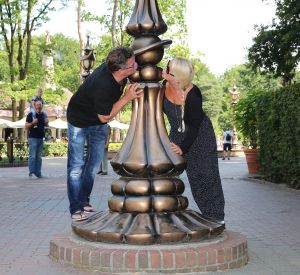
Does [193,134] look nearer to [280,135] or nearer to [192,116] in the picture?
[192,116]

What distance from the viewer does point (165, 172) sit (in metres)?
4.54

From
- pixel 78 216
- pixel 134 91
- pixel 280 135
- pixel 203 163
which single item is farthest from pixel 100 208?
pixel 280 135

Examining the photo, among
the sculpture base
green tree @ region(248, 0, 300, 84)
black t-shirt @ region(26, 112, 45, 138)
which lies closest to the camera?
the sculpture base

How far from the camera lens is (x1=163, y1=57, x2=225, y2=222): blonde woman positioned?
459cm

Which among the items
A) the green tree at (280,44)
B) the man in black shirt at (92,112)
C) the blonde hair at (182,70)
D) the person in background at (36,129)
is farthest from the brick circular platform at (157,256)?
the green tree at (280,44)

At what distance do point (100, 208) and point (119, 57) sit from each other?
3.87 meters

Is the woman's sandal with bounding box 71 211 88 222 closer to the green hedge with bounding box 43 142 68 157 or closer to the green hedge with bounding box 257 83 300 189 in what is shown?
the green hedge with bounding box 257 83 300 189

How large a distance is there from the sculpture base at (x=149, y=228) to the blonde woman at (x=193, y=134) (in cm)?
31

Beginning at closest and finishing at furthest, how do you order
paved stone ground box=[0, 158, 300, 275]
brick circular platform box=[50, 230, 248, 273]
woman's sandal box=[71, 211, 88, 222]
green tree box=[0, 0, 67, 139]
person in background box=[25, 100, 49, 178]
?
brick circular platform box=[50, 230, 248, 273]
paved stone ground box=[0, 158, 300, 275]
woman's sandal box=[71, 211, 88, 222]
person in background box=[25, 100, 49, 178]
green tree box=[0, 0, 67, 139]

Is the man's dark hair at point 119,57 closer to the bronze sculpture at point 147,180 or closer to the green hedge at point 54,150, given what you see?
the bronze sculpture at point 147,180

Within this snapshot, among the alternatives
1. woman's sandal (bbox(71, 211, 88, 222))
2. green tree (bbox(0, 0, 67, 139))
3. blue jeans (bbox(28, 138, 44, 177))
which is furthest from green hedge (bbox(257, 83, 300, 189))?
green tree (bbox(0, 0, 67, 139))

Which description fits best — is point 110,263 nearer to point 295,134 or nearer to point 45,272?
point 45,272

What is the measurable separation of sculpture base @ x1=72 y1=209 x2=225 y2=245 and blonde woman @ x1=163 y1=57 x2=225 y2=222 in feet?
1.03

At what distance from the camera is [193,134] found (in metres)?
4.58
